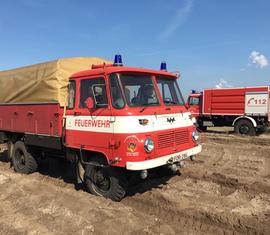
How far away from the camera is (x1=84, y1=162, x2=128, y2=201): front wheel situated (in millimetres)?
6152

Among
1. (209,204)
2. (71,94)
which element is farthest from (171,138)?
(71,94)

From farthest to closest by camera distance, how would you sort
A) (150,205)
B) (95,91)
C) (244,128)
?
(244,128)
(95,91)
(150,205)

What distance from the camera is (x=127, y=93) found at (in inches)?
236

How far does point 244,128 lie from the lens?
59.7ft

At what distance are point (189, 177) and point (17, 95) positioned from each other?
5.05 m

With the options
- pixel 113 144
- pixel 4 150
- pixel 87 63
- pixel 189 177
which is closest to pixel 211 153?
pixel 189 177

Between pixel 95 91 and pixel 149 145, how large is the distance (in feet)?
5.04

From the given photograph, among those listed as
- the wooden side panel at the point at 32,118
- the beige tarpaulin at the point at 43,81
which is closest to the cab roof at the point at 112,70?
the beige tarpaulin at the point at 43,81

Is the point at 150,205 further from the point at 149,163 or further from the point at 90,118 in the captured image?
the point at 90,118

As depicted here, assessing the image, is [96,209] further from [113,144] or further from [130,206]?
[113,144]

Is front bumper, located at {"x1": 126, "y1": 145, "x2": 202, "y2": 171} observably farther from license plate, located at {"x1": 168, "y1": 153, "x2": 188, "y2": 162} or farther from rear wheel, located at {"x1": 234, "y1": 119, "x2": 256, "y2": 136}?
rear wheel, located at {"x1": 234, "y1": 119, "x2": 256, "y2": 136}

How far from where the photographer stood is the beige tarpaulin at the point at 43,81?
7.52 metres

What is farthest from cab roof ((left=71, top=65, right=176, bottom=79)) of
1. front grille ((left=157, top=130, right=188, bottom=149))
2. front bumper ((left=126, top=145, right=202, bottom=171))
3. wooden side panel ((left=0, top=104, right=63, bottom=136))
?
front bumper ((left=126, top=145, right=202, bottom=171))

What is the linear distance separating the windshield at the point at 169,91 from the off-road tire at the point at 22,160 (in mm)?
4095
